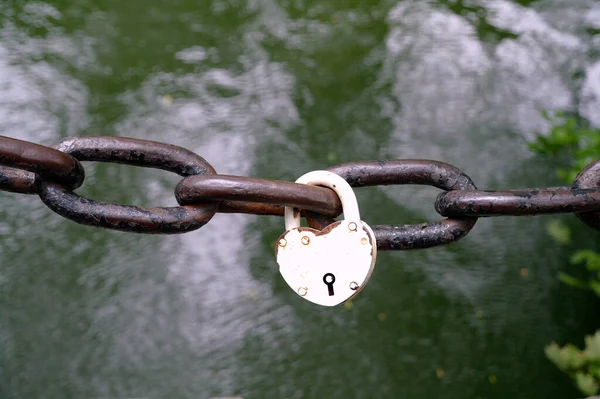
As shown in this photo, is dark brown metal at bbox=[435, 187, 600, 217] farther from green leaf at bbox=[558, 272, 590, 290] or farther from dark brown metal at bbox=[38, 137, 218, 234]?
green leaf at bbox=[558, 272, 590, 290]

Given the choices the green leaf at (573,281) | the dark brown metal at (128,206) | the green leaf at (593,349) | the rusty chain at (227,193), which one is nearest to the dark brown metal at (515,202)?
the rusty chain at (227,193)

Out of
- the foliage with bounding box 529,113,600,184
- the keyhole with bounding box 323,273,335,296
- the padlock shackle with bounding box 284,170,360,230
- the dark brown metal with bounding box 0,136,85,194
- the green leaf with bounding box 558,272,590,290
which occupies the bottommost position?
Answer: the keyhole with bounding box 323,273,335,296

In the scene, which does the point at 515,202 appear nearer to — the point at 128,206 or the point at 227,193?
the point at 227,193

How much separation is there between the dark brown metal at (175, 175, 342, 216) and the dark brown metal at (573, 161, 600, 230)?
34cm

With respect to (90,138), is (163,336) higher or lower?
lower

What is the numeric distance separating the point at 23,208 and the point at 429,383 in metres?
1.46

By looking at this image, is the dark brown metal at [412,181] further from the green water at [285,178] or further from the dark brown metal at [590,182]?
the green water at [285,178]

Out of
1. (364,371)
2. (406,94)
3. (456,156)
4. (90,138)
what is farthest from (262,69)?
(90,138)

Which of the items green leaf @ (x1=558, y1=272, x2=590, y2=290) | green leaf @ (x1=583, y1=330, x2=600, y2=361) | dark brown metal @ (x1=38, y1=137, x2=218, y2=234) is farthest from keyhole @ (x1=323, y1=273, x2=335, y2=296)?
green leaf @ (x1=558, y1=272, x2=590, y2=290)

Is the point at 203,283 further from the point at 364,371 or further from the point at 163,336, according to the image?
the point at 364,371

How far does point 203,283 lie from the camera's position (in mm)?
1907

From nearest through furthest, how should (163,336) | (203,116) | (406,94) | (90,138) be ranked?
(90,138) < (163,336) < (203,116) < (406,94)

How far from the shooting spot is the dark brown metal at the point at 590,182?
2.54 feet

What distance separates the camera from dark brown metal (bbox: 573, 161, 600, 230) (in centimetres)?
77
